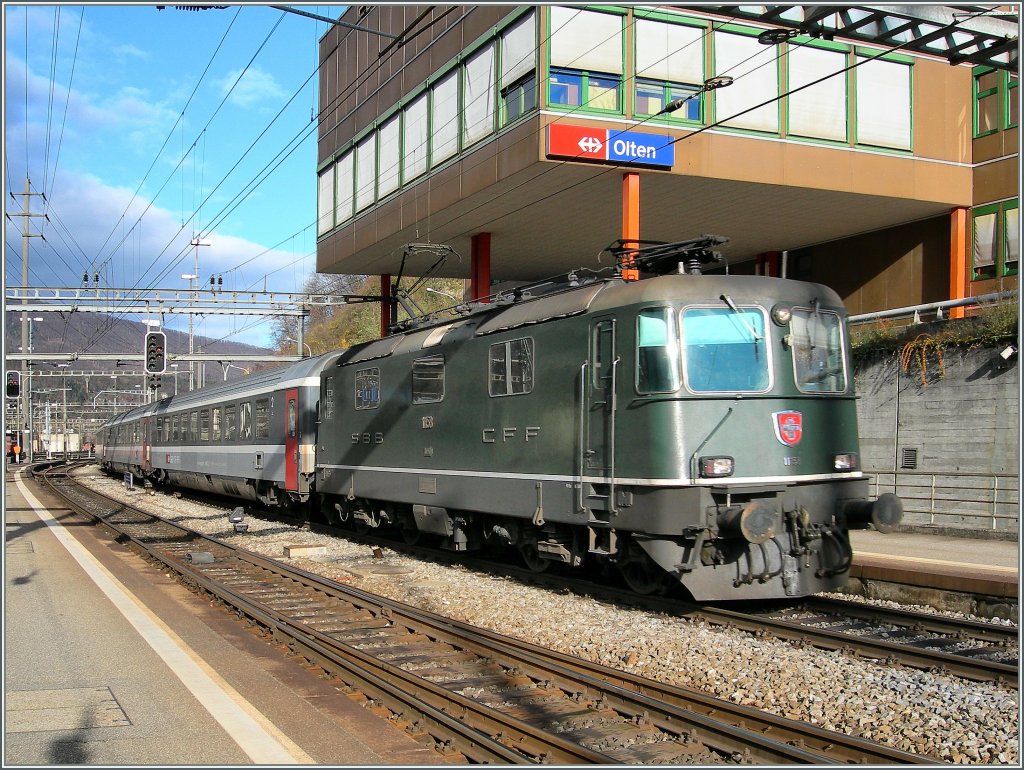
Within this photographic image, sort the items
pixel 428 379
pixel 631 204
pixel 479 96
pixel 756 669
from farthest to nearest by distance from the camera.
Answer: pixel 479 96
pixel 631 204
pixel 428 379
pixel 756 669

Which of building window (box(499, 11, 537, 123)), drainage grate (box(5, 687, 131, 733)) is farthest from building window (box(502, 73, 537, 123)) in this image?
drainage grate (box(5, 687, 131, 733))

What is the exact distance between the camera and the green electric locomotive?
903 cm

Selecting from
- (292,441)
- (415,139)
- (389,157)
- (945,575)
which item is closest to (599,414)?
(945,575)

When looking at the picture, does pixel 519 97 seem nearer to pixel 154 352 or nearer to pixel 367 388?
pixel 367 388

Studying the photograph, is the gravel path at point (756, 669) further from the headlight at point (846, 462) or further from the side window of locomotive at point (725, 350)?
the side window of locomotive at point (725, 350)

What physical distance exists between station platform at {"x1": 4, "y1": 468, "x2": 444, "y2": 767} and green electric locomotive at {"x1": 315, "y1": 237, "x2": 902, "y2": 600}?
11.7ft

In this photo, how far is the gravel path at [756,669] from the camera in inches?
235

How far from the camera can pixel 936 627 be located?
28.3 feet

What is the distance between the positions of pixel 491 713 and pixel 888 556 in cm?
750

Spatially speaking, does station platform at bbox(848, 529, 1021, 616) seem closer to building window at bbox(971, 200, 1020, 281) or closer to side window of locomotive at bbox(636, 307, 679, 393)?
side window of locomotive at bbox(636, 307, 679, 393)

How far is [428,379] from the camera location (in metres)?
13.7

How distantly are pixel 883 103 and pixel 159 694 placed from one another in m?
20.5

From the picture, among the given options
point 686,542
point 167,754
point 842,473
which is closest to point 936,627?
point 842,473

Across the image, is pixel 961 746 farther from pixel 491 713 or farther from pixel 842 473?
pixel 842 473
